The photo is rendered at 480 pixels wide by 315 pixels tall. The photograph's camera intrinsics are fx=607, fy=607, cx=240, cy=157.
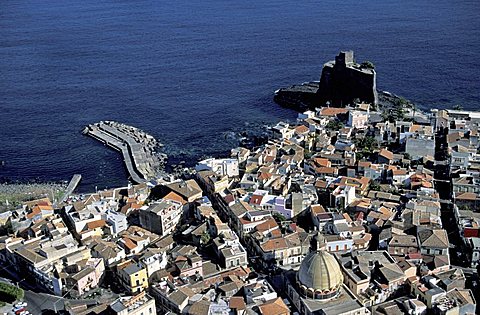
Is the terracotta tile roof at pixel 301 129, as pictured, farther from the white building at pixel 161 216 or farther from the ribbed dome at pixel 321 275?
the ribbed dome at pixel 321 275

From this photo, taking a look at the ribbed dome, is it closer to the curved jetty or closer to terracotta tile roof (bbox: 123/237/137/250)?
terracotta tile roof (bbox: 123/237/137/250)

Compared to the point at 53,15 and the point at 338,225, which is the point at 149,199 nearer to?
the point at 338,225

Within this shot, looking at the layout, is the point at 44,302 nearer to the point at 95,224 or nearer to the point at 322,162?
the point at 95,224

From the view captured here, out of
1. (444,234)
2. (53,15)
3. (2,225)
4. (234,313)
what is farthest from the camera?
(53,15)

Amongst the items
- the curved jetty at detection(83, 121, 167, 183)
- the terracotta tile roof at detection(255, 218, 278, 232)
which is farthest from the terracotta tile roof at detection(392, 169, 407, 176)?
the curved jetty at detection(83, 121, 167, 183)

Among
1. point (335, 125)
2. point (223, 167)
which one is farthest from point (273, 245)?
point (335, 125)

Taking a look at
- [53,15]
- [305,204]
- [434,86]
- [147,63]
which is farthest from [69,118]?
[53,15]

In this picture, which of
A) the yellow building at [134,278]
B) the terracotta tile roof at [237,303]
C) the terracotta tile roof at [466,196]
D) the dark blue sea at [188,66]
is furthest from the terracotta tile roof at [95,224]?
the terracotta tile roof at [466,196]
